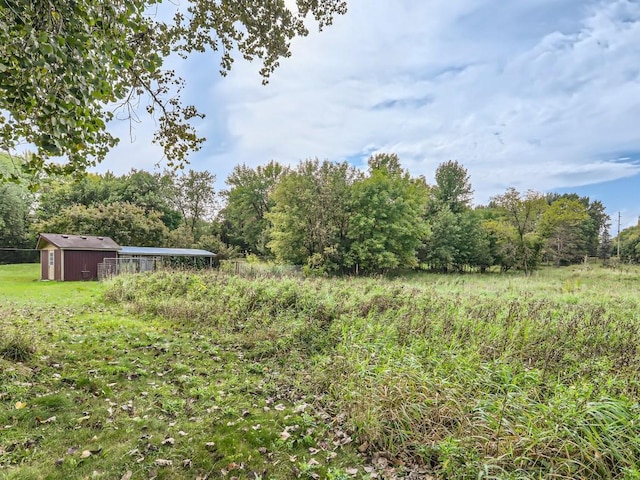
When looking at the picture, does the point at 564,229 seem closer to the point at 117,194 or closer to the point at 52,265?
the point at 52,265

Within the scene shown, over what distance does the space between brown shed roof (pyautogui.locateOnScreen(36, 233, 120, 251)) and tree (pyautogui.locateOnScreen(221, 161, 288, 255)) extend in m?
13.3

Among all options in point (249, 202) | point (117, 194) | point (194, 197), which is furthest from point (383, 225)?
point (117, 194)

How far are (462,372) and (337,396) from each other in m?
1.49

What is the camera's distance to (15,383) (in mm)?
3729

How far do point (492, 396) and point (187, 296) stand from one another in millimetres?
7823

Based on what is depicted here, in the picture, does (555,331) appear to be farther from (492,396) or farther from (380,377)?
(380,377)

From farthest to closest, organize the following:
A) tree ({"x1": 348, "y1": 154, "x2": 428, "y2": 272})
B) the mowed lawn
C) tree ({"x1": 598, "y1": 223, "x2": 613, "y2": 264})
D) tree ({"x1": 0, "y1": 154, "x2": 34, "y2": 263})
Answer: tree ({"x1": 598, "y1": 223, "x2": 613, "y2": 264}), tree ({"x1": 0, "y1": 154, "x2": 34, "y2": 263}), tree ({"x1": 348, "y1": 154, "x2": 428, "y2": 272}), the mowed lawn

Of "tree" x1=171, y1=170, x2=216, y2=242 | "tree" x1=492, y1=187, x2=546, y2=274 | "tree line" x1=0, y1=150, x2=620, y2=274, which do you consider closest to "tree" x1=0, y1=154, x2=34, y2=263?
"tree line" x1=0, y1=150, x2=620, y2=274

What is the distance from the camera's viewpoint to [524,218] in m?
27.2

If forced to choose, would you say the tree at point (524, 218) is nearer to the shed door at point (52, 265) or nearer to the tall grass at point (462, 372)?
the tall grass at point (462, 372)

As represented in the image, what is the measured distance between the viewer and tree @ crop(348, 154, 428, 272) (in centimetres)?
2292

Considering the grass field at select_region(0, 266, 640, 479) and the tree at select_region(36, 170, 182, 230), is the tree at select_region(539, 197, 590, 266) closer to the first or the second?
the grass field at select_region(0, 266, 640, 479)

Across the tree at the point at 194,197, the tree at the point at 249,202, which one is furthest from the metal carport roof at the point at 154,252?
the tree at the point at 194,197

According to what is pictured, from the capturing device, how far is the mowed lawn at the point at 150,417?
8.70 feet
